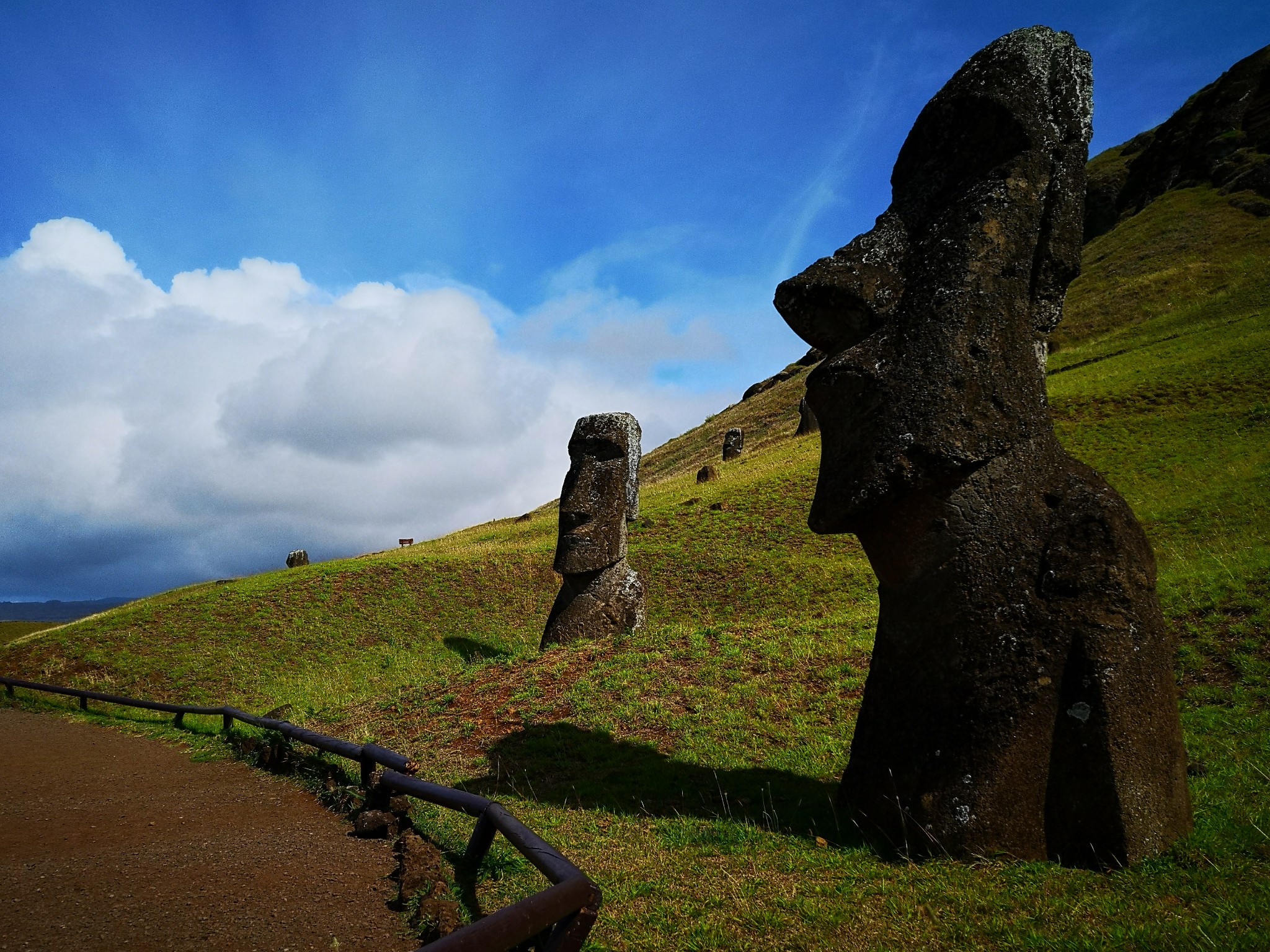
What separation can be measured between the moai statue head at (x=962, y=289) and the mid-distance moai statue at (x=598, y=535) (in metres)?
9.45

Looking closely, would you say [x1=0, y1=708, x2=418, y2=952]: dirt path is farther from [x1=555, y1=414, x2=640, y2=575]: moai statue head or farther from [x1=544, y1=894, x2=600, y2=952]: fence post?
[x1=555, y1=414, x2=640, y2=575]: moai statue head

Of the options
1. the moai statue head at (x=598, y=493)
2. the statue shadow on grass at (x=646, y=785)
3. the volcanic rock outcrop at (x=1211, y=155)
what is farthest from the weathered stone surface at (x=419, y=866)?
the volcanic rock outcrop at (x=1211, y=155)

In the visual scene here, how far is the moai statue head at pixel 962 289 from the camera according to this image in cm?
523

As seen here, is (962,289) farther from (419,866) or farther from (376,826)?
(376,826)

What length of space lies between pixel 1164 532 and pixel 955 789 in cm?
1409

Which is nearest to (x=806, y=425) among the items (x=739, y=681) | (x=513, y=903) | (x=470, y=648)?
(x=470, y=648)

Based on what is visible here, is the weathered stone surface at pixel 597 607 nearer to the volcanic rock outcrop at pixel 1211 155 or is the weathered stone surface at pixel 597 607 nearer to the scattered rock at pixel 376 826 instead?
the scattered rock at pixel 376 826

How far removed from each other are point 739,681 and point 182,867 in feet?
21.8

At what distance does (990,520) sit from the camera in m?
5.21

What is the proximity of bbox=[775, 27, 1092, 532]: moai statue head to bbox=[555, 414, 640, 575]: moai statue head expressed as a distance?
9462mm

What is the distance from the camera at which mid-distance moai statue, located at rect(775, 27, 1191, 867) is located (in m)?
4.84

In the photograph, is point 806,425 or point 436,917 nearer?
point 436,917

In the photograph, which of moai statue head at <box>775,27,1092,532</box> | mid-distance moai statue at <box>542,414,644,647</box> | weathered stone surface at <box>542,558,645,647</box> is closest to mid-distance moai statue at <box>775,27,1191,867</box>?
moai statue head at <box>775,27,1092,532</box>

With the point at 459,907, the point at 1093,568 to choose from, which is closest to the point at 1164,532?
the point at 1093,568
